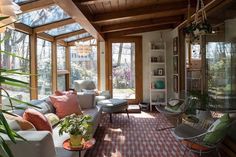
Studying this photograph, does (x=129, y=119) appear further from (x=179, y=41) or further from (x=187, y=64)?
(x=179, y=41)

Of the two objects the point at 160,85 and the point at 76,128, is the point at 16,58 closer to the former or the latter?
the point at 76,128

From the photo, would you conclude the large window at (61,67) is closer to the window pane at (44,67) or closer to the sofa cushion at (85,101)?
the window pane at (44,67)

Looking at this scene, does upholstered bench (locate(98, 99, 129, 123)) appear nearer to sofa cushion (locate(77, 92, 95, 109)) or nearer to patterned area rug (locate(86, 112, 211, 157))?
patterned area rug (locate(86, 112, 211, 157))

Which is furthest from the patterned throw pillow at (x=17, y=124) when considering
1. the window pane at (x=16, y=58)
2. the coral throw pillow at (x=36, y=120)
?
the window pane at (x=16, y=58)

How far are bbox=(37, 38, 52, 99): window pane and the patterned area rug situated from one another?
1.60m

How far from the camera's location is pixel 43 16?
4652 millimetres

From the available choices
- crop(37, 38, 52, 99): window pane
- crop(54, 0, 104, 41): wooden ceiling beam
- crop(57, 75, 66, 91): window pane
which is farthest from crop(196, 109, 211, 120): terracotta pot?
crop(57, 75, 66, 91): window pane

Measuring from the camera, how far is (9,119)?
241cm

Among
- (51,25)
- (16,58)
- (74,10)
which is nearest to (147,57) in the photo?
(51,25)

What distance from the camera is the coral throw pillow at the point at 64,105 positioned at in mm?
4250

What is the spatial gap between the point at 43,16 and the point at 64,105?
1.72 m

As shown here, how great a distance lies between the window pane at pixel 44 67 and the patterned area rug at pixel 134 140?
1597 mm

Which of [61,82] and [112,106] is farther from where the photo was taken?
[61,82]

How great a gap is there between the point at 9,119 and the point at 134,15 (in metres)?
3.42
